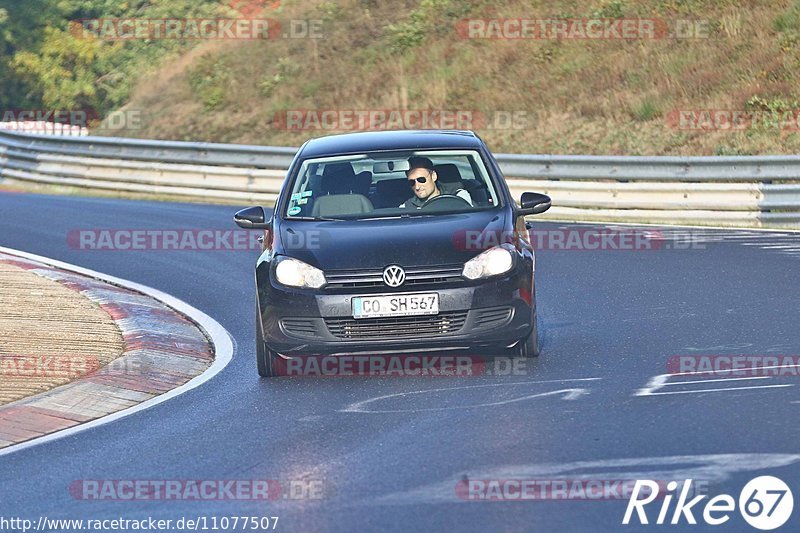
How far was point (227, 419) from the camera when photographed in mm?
8719

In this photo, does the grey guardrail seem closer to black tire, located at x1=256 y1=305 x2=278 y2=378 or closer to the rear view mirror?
the rear view mirror

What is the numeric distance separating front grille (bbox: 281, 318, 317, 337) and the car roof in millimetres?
1848

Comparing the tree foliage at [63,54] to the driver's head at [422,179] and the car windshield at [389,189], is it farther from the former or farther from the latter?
the driver's head at [422,179]

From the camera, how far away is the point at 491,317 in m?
9.58

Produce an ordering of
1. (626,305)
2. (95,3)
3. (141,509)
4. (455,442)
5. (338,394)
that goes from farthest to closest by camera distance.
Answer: (95,3) < (626,305) < (338,394) < (455,442) < (141,509)

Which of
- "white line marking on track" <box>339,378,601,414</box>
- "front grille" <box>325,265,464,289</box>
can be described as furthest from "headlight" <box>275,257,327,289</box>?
"white line marking on track" <box>339,378,601,414</box>

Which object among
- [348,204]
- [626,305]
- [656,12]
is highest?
[656,12]

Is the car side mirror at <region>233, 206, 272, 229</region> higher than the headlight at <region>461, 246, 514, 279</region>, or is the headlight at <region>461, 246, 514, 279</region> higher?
the car side mirror at <region>233, 206, 272, 229</region>

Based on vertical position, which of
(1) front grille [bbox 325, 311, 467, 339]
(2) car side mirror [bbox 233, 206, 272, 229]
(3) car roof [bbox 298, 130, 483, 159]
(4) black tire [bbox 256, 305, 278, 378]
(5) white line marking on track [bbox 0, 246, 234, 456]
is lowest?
(5) white line marking on track [bbox 0, 246, 234, 456]

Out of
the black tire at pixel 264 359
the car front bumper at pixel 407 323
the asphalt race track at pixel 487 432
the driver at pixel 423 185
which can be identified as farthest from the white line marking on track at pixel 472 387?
the driver at pixel 423 185

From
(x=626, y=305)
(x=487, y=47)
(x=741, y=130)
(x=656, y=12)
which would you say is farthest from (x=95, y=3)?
(x=626, y=305)

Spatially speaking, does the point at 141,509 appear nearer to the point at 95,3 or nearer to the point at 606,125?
the point at 606,125

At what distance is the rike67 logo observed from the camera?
6051mm

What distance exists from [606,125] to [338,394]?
18.0 metres
